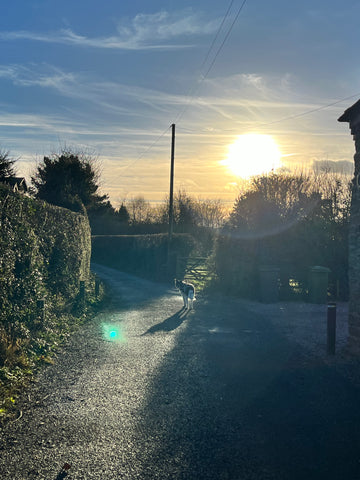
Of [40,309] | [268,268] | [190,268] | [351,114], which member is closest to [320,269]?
[268,268]

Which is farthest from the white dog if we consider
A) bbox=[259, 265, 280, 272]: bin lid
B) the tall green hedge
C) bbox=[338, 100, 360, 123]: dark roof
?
bbox=[338, 100, 360, 123]: dark roof

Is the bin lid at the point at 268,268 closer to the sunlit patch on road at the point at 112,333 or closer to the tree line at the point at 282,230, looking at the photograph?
the tree line at the point at 282,230

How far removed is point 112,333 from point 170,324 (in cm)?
173

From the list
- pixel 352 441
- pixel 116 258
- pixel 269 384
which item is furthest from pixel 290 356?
pixel 116 258

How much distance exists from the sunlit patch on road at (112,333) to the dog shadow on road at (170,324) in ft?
2.01

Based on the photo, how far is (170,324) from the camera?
1098 cm

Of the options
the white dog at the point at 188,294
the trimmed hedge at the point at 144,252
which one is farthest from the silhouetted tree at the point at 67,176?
the white dog at the point at 188,294

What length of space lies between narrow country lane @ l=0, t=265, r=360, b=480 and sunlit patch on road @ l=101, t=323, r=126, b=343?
0.10 m

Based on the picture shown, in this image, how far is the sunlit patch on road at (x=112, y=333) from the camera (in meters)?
9.26

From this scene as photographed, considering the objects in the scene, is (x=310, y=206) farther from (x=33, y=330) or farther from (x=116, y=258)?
(x=116, y=258)

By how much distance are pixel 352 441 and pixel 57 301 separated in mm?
7712

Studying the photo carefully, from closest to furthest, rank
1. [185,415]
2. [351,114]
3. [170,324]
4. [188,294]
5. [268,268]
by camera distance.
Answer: [185,415]
[351,114]
[170,324]
[188,294]
[268,268]

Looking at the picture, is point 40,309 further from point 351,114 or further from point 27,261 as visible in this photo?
point 351,114

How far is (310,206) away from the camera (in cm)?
1845
